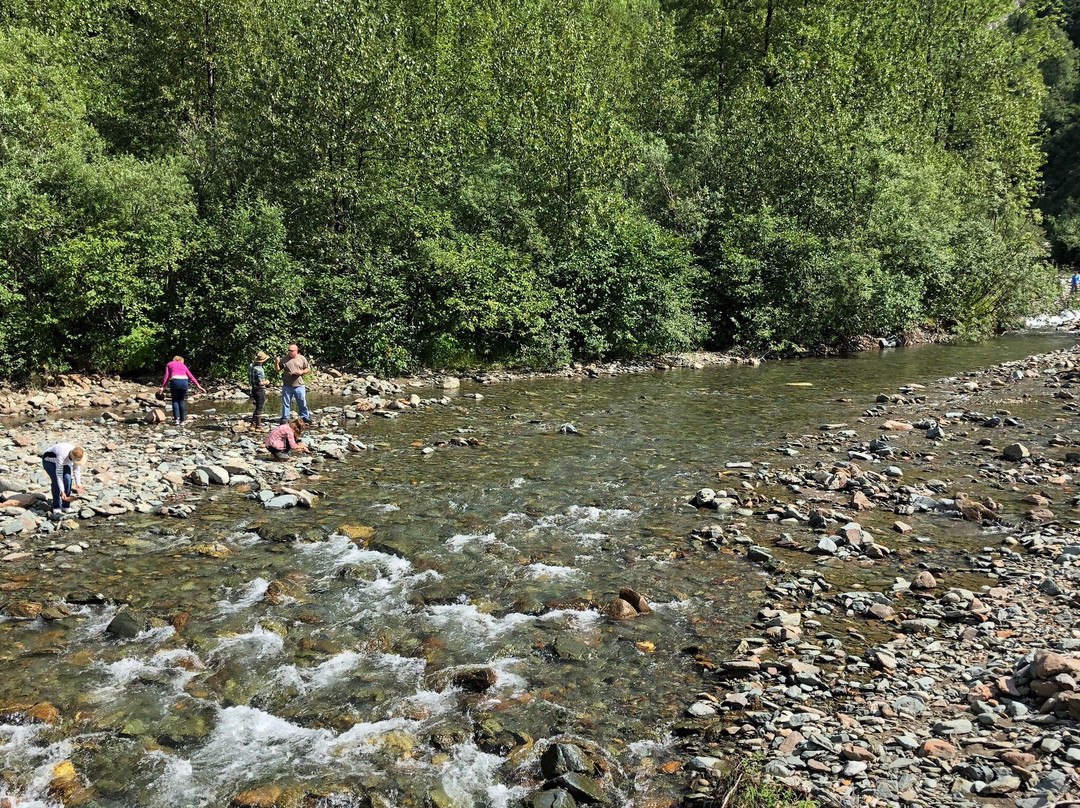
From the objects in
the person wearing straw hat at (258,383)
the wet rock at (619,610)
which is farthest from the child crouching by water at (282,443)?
the wet rock at (619,610)

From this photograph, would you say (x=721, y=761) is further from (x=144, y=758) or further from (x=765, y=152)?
(x=765, y=152)

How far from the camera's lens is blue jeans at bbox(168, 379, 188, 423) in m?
20.1

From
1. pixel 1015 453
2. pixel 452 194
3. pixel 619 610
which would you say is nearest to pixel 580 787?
pixel 619 610

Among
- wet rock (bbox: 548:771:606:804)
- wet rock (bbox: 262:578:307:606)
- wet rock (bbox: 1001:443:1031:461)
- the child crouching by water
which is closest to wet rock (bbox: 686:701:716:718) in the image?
wet rock (bbox: 548:771:606:804)

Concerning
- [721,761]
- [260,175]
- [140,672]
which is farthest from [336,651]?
[260,175]

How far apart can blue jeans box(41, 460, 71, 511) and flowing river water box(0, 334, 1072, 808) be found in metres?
0.96

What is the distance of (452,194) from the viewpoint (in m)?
33.2

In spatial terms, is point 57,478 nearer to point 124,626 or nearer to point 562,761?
point 124,626

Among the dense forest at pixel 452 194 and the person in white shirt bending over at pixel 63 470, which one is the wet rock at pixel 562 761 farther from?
the dense forest at pixel 452 194

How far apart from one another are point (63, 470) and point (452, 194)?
2394 cm

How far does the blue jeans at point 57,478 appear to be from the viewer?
12.7m

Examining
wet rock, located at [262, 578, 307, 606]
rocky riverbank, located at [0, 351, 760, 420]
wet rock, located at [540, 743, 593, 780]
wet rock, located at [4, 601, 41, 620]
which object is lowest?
wet rock, located at [540, 743, 593, 780]

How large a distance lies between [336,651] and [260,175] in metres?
27.7

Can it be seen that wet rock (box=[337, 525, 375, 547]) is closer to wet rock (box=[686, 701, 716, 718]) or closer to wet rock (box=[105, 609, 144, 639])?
wet rock (box=[105, 609, 144, 639])
